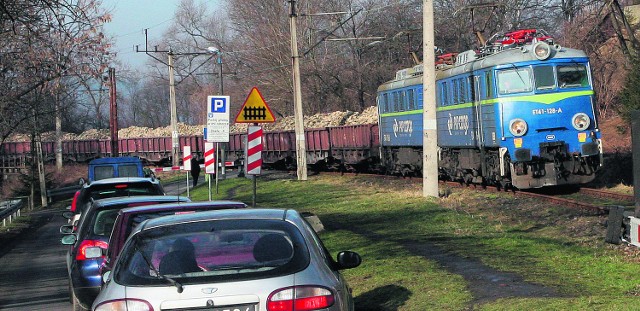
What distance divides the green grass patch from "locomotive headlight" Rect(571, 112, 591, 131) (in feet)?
7.79

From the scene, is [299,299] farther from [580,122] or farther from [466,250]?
[580,122]

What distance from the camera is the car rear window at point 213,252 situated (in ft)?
21.8

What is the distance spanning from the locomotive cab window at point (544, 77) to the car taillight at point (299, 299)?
61.2 ft

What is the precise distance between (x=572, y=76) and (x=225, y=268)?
19321mm

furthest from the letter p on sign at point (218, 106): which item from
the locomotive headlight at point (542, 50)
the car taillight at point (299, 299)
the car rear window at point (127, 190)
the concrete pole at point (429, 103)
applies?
the car taillight at point (299, 299)

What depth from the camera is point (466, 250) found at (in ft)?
47.4

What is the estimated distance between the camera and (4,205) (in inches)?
1358

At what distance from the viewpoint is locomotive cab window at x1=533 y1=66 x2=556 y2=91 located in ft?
79.9

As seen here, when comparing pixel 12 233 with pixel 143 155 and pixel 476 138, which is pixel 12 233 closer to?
pixel 476 138

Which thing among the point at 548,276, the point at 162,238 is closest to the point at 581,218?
the point at 548,276

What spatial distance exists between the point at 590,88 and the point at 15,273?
14208mm

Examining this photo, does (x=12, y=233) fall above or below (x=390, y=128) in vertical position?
below

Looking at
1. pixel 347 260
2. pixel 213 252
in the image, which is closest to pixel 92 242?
pixel 347 260

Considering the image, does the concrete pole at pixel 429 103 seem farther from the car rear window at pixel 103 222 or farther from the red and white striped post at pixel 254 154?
the car rear window at pixel 103 222
